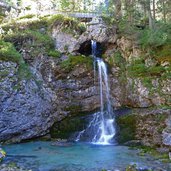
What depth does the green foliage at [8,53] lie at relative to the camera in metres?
17.8

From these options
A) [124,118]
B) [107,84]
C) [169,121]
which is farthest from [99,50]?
[169,121]

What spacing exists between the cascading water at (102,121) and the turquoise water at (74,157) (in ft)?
4.55

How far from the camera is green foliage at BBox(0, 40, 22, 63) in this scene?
699 inches

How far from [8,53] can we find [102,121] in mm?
6886

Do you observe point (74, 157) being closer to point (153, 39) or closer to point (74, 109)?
point (74, 109)

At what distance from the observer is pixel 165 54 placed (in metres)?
20.0

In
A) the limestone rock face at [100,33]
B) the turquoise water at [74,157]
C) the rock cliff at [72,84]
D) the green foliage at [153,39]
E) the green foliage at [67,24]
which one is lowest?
the turquoise water at [74,157]

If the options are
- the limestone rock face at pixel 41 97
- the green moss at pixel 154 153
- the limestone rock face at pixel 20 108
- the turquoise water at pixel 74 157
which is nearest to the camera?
the turquoise water at pixel 74 157

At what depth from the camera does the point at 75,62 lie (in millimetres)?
20438

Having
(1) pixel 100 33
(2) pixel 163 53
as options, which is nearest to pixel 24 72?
(1) pixel 100 33

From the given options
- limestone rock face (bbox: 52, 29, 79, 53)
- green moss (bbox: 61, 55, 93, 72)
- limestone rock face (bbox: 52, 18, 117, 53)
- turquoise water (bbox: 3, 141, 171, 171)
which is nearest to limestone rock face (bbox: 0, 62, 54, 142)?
turquoise water (bbox: 3, 141, 171, 171)

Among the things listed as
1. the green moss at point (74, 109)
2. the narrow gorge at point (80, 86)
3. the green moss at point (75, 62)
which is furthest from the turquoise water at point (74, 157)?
the green moss at point (75, 62)

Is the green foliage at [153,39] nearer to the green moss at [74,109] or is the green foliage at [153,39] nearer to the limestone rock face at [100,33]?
the limestone rock face at [100,33]

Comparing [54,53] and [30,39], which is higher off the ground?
[30,39]
